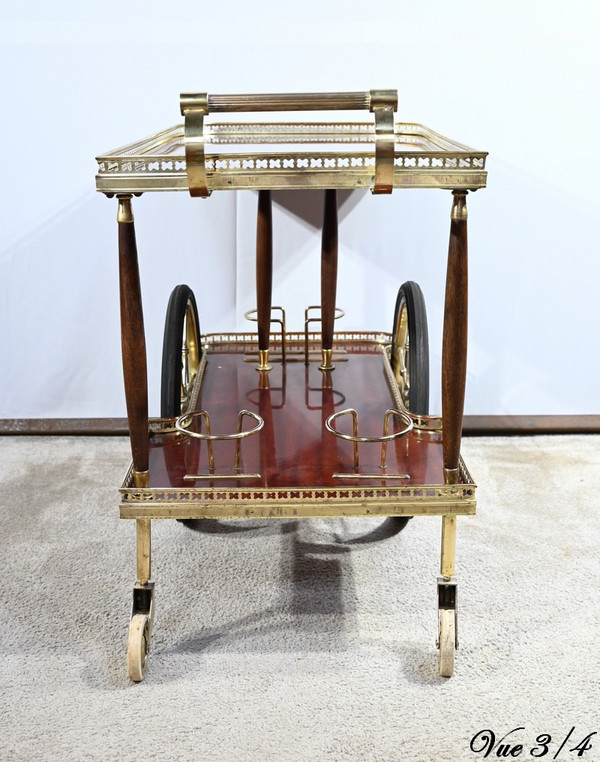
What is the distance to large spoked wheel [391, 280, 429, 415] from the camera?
83.1 inches

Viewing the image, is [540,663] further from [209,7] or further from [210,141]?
[209,7]

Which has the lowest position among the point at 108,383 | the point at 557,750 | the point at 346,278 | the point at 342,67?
the point at 557,750

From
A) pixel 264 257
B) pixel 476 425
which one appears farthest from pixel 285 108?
pixel 476 425

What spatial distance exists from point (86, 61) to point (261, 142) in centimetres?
88

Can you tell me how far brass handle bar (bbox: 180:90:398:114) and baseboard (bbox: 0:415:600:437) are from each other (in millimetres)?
1590

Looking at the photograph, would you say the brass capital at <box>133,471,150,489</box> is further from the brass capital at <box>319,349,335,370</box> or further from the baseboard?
the baseboard

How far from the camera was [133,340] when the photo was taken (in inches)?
64.5

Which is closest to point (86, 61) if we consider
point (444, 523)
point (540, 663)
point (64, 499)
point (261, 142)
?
point (261, 142)

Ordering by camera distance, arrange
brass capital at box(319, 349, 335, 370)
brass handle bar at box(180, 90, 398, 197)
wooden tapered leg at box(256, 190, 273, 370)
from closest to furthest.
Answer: brass handle bar at box(180, 90, 398, 197) < wooden tapered leg at box(256, 190, 273, 370) < brass capital at box(319, 349, 335, 370)

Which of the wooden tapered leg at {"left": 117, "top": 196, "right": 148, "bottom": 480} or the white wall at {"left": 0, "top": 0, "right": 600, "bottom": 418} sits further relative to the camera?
the white wall at {"left": 0, "top": 0, "right": 600, "bottom": 418}

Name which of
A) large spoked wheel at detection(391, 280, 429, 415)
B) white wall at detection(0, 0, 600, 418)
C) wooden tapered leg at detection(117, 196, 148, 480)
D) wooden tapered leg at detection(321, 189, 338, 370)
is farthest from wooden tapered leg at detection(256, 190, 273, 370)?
wooden tapered leg at detection(117, 196, 148, 480)

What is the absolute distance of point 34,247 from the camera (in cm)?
277

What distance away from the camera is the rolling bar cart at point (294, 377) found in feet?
4.99

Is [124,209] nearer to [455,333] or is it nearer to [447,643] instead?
[455,333]
